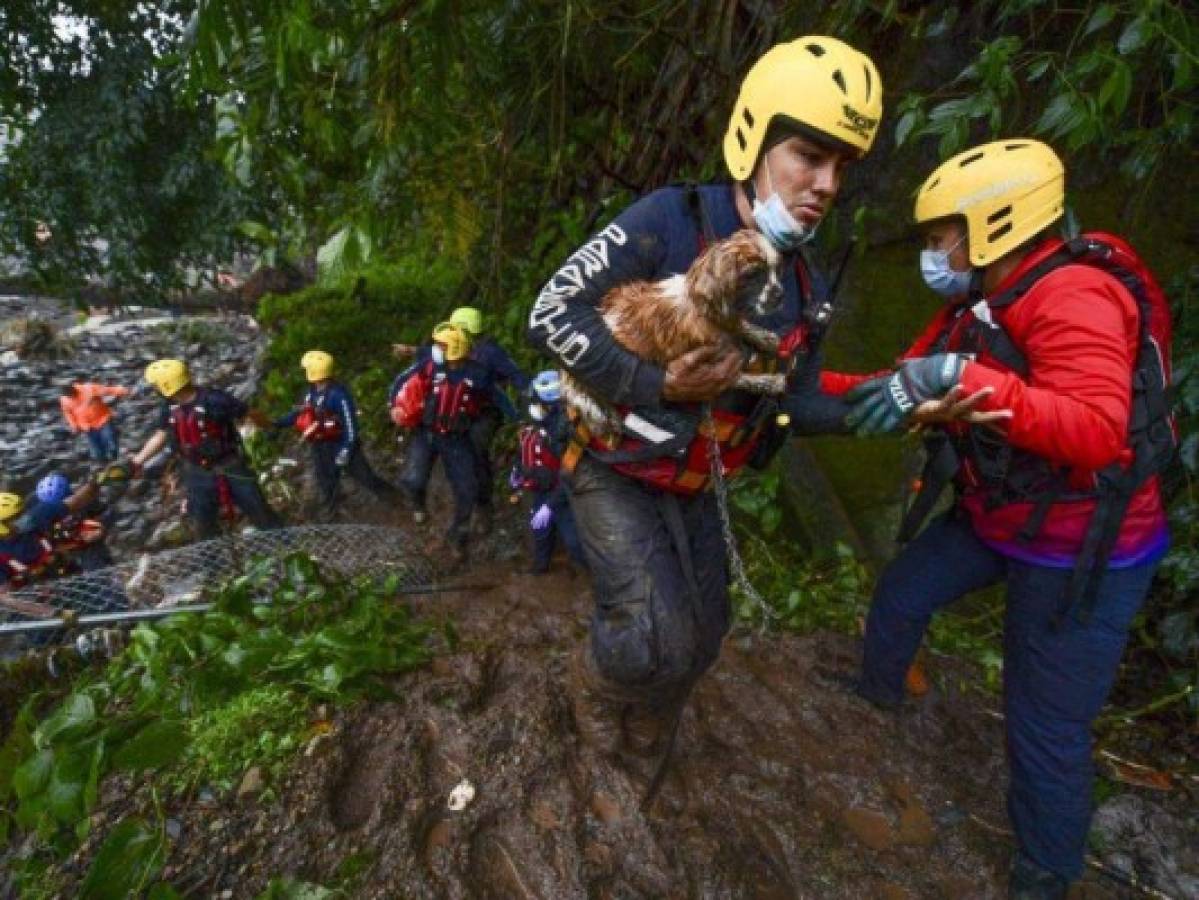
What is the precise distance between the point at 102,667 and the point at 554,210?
19.6ft

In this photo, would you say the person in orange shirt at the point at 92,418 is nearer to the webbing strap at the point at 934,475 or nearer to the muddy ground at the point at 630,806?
the muddy ground at the point at 630,806

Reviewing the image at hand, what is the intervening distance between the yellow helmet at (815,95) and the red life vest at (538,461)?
366 cm

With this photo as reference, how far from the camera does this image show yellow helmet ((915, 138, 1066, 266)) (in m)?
2.46

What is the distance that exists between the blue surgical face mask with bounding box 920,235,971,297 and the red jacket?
259mm

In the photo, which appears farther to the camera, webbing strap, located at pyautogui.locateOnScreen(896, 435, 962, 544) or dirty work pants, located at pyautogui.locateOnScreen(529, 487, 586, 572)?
dirty work pants, located at pyautogui.locateOnScreen(529, 487, 586, 572)

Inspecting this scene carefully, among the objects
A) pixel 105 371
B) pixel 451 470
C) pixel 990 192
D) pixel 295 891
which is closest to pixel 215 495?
pixel 451 470

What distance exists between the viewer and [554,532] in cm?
636

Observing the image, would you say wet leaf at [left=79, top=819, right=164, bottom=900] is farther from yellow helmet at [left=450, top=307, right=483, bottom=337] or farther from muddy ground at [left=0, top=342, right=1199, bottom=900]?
yellow helmet at [left=450, top=307, right=483, bottom=337]

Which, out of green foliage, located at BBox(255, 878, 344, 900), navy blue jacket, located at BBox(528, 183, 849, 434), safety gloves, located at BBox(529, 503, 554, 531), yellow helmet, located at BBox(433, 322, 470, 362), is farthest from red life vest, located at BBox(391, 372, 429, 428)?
green foliage, located at BBox(255, 878, 344, 900)

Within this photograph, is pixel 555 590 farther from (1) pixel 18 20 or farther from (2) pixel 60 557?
(1) pixel 18 20

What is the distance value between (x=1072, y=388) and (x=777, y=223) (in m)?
1.06

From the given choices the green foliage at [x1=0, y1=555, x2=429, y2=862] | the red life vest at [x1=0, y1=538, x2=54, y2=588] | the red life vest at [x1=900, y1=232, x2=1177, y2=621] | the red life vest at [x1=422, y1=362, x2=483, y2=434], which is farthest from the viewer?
the red life vest at [x1=422, y1=362, x2=483, y2=434]

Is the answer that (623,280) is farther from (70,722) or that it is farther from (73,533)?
(73,533)

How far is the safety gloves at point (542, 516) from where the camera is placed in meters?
6.03
